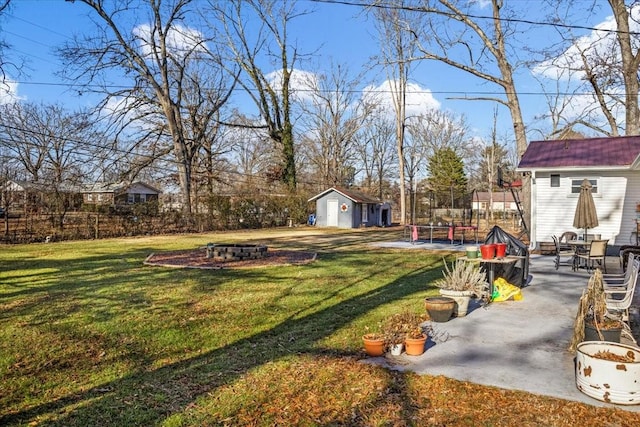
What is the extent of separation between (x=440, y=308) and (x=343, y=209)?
22979mm

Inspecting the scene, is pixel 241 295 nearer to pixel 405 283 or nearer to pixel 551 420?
pixel 405 283

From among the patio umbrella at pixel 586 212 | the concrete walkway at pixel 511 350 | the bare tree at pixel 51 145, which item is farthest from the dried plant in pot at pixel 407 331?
the bare tree at pixel 51 145

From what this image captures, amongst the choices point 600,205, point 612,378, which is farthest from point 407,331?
point 600,205

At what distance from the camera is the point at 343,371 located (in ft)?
12.8

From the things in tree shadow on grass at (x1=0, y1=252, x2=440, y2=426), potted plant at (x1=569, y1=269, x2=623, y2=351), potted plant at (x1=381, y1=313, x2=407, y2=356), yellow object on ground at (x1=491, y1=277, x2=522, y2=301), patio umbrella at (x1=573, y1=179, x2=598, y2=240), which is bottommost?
tree shadow on grass at (x1=0, y1=252, x2=440, y2=426)

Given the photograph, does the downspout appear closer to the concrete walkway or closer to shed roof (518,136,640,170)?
shed roof (518,136,640,170)

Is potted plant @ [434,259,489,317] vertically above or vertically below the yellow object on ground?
above

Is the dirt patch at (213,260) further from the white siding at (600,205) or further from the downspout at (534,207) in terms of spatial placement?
the white siding at (600,205)

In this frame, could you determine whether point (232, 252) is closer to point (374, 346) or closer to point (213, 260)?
point (213, 260)

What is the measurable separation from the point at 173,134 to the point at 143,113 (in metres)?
2.42

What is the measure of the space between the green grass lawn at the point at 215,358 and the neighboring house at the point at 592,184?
25.5 feet

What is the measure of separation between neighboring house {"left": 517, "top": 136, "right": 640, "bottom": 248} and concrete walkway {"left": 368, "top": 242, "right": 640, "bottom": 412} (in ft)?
26.0

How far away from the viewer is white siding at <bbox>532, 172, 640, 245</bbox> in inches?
514

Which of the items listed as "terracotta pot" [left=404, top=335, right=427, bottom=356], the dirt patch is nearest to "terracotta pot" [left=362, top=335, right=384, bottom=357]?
"terracotta pot" [left=404, top=335, right=427, bottom=356]
